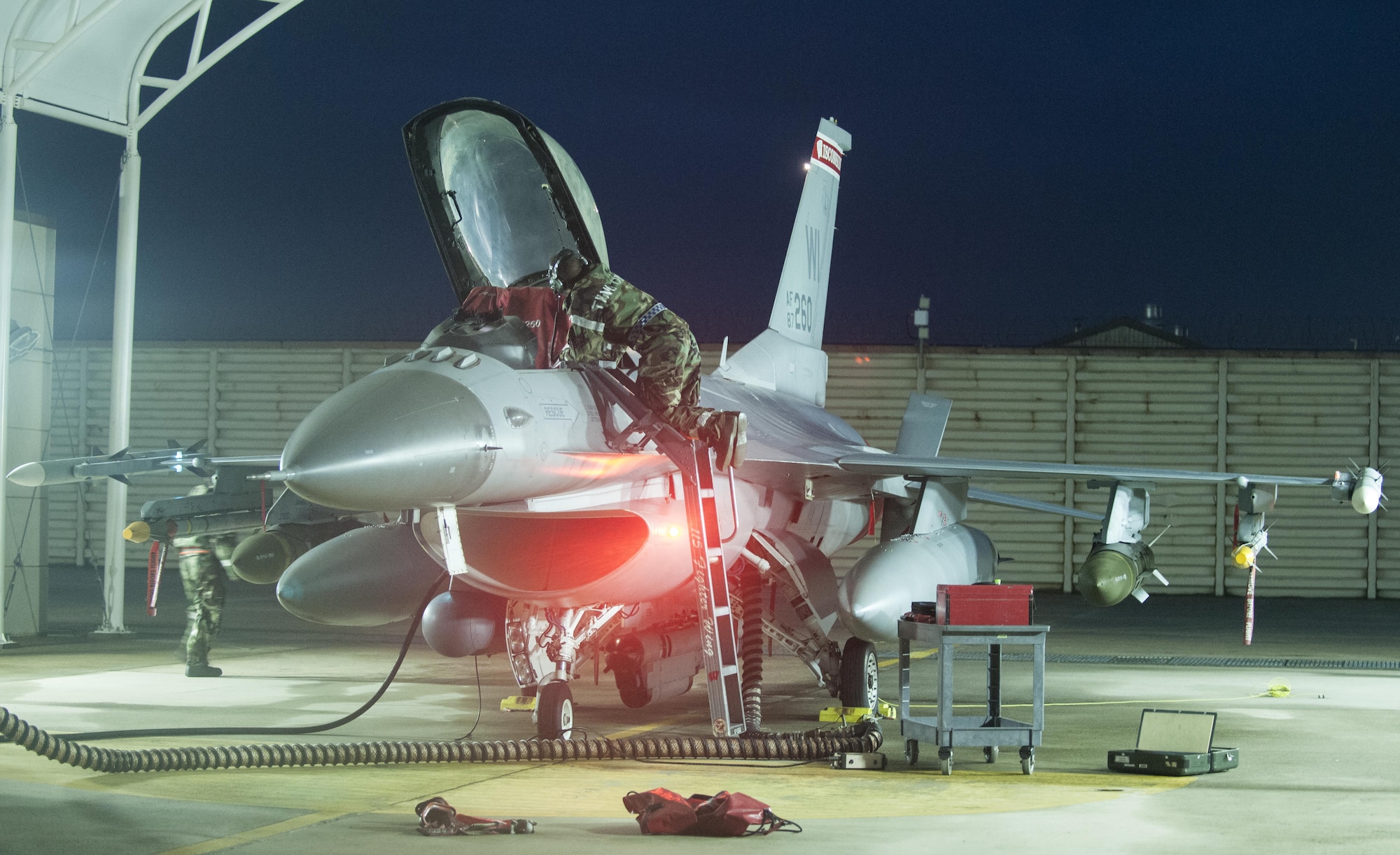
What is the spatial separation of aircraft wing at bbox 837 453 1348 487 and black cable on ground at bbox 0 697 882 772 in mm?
2268

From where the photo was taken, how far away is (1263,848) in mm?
5918

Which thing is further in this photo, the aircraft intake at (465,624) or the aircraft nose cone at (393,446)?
the aircraft intake at (465,624)

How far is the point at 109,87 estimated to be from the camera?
16.3 metres

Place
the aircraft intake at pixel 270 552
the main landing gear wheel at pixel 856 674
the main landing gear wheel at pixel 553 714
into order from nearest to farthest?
the main landing gear wheel at pixel 553 714, the main landing gear wheel at pixel 856 674, the aircraft intake at pixel 270 552

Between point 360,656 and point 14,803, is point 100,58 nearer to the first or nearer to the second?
point 360,656

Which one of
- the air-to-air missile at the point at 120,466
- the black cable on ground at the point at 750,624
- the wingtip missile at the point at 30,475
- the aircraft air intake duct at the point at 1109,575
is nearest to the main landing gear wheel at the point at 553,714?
the black cable on ground at the point at 750,624

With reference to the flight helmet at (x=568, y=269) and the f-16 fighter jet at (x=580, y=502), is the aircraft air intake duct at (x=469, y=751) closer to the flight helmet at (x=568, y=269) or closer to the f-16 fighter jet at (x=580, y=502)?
the f-16 fighter jet at (x=580, y=502)

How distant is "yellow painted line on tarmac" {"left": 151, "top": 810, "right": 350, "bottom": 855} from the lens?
564 cm

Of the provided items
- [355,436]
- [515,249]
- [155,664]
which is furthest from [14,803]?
[155,664]

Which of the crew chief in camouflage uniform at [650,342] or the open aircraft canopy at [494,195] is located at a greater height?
the open aircraft canopy at [494,195]

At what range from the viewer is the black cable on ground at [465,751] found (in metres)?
7.45

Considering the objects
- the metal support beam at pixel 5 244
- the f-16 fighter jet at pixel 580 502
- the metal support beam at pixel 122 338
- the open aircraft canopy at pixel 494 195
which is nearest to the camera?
the f-16 fighter jet at pixel 580 502

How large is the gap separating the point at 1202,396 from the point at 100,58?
20026 millimetres

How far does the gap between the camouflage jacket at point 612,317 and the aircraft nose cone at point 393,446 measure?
1.30m
